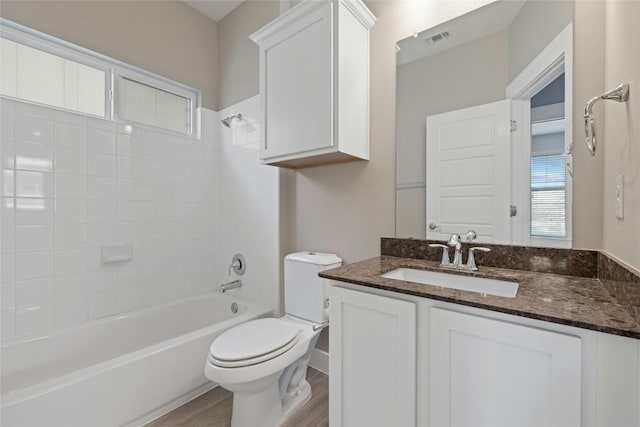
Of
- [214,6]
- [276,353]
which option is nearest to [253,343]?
[276,353]

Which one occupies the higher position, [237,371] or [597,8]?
[597,8]

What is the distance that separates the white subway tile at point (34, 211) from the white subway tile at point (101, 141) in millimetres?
425

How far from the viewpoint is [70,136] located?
1806 millimetres

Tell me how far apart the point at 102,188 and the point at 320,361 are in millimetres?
1904

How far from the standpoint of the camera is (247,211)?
236 centimetres

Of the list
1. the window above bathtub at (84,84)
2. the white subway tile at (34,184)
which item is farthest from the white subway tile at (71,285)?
the window above bathtub at (84,84)

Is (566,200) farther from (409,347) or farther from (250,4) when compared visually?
(250,4)

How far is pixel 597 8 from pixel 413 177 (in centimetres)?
92

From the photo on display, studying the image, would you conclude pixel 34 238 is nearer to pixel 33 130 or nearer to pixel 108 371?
pixel 33 130

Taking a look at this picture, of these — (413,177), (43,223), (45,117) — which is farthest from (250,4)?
(43,223)

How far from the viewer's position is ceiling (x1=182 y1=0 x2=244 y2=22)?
2.38 m

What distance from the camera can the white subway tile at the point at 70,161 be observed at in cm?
176

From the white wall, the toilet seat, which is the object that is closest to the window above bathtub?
the toilet seat

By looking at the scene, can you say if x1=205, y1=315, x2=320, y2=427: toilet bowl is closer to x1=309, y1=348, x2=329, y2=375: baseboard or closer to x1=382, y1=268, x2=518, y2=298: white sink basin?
x1=309, y1=348, x2=329, y2=375: baseboard
